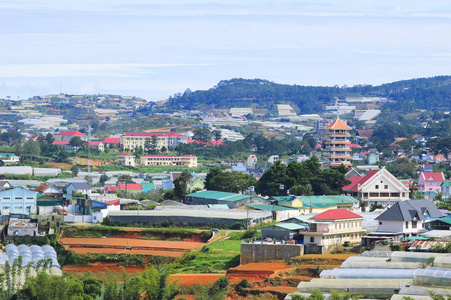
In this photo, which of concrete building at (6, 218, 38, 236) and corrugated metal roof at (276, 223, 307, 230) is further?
concrete building at (6, 218, 38, 236)

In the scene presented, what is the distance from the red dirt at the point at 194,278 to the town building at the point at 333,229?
16.1ft

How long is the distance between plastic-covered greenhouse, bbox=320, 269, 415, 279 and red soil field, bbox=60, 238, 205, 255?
585 inches

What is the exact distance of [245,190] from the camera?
221 ft

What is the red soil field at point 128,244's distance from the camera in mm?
49594

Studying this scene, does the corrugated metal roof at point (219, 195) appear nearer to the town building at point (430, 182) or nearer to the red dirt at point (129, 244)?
the red dirt at point (129, 244)

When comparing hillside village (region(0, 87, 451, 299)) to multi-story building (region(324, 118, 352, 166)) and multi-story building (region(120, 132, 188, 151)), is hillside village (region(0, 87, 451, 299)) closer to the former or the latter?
multi-story building (region(324, 118, 352, 166))

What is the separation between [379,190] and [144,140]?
256ft

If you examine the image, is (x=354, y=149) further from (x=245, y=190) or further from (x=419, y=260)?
(x=419, y=260)

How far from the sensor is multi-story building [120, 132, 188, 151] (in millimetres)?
133475

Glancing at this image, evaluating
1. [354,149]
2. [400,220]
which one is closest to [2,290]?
[400,220]

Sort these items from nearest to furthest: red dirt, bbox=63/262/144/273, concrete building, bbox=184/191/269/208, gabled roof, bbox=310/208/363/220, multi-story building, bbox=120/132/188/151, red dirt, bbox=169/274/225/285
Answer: red dirt, bbox=169/274/225/285, gabled roof, bbox=310/208/363/220, red dirt, bbox=63/262/144/273, concrete building, bbox=184/191/269/208, multi-story building, bbox=120/132/188/151

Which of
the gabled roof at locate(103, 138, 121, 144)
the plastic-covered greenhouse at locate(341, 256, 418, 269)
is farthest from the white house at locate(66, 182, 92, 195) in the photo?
the gabled roof at locate(103, 138, 121, 144)

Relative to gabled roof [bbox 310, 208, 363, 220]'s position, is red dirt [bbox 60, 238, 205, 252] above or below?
below

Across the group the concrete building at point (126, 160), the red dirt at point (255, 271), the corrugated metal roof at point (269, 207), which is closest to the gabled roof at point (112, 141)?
the concrete building at point (126, 160)
